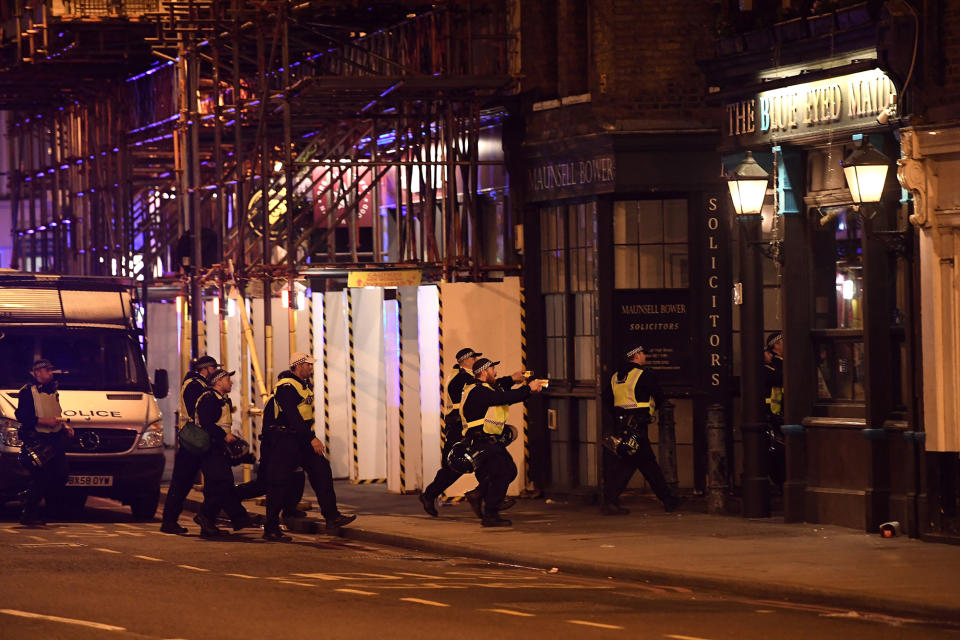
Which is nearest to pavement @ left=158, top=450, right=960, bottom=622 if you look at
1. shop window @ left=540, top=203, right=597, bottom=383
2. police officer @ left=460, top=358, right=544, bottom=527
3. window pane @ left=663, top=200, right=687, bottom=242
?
police officer @ left=460, top=358, right=544, bottom=527

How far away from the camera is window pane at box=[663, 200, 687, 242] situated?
21.3 meters

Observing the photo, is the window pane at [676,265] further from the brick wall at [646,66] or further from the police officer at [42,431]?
the police officer at [42,431]

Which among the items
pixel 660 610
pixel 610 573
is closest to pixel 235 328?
pixel 610 573

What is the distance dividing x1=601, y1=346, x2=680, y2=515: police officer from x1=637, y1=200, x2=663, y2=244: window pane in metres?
1.70

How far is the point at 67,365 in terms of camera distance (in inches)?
888

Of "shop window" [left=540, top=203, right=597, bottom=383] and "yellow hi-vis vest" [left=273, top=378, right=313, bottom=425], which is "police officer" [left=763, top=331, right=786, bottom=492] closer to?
"shop window" [left=540, top=203, right=597, bottom=383]

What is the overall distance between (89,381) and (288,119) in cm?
391

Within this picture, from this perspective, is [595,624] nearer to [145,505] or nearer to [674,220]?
[674,220]

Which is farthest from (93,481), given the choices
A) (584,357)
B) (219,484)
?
(584,357)

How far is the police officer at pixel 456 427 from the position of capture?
1955cm

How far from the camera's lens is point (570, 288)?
22.0 metres

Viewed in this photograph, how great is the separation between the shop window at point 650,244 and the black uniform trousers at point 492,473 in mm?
2944

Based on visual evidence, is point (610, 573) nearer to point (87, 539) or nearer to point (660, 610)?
point (660, 610)

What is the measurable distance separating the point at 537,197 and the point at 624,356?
2.29 m
